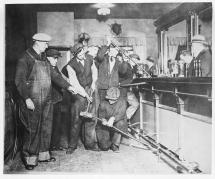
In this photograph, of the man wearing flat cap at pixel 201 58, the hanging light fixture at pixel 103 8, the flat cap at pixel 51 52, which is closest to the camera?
the man wearing flat cap at pixel 201 58

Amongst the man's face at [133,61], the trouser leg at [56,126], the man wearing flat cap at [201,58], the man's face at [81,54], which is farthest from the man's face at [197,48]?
the trouser leg at [56,126]

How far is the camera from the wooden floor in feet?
6.20

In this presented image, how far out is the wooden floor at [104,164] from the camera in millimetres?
1889

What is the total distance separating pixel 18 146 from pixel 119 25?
1.21m

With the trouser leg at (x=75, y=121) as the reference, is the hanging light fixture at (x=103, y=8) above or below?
above

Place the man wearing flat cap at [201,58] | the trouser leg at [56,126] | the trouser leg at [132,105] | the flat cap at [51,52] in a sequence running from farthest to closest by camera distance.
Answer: the trouser leg at [132,105] < the trouser leg at [56,126] < the flat cap at [51,52] < the man wearing flat cap at [201,58]

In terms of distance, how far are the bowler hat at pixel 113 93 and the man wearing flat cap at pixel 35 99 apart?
18.2 inches

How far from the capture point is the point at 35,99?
6.42ft

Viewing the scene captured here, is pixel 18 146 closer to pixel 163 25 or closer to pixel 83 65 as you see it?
pixel 83 65

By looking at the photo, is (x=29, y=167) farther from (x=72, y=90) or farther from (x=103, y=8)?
(x=103, y=8)

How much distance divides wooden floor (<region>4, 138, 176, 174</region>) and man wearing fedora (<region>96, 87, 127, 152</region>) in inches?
3.3

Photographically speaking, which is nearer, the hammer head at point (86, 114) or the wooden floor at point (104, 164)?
the wooden floor at point (104, 164)

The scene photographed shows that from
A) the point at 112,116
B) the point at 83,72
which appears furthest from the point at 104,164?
the point at 83,72

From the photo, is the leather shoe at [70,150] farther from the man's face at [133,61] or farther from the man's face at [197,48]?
the man's face at [197,48]
